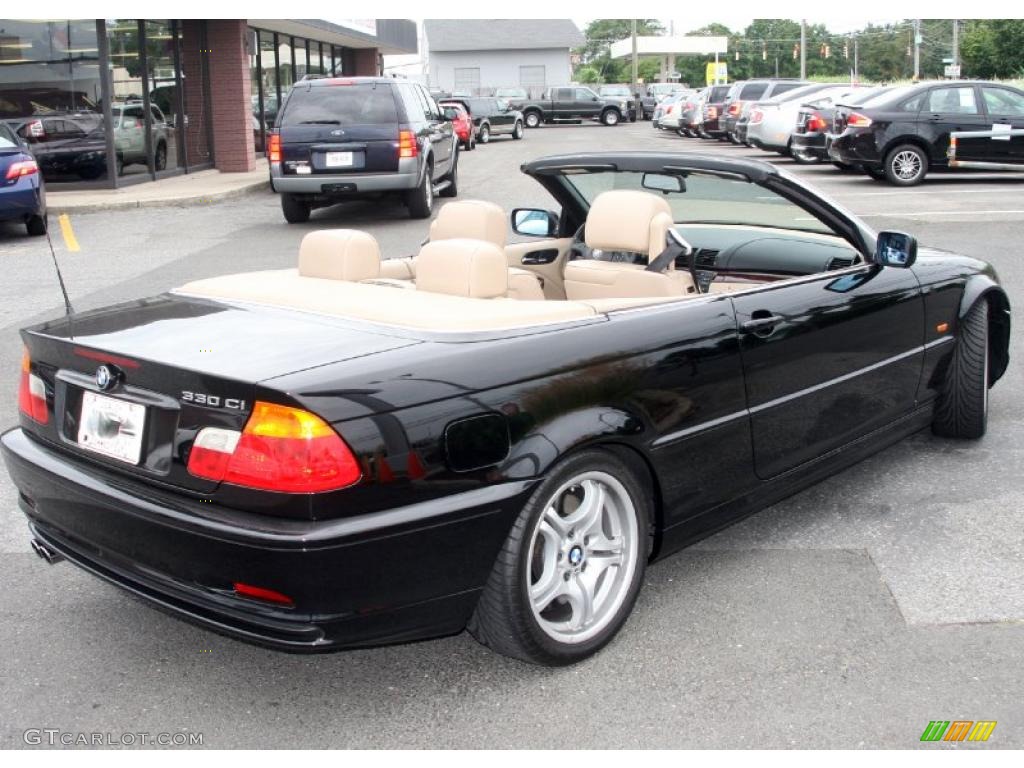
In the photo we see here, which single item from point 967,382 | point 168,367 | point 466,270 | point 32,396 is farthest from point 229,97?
point 168,367

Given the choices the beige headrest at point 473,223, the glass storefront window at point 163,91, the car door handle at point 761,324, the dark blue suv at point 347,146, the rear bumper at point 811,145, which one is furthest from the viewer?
the glass storefront window at point 163,91

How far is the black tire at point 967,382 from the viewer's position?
16.7ft

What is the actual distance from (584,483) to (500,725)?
723mm

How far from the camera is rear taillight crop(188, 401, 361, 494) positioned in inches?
110

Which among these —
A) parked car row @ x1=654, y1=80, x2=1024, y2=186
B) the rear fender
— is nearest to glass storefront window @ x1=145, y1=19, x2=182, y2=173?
parked car row @ x1=654, y1=80, x2=1024, y2=186

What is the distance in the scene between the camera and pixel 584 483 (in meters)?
3.35

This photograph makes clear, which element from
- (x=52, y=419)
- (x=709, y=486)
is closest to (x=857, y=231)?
(x=709, y=486)

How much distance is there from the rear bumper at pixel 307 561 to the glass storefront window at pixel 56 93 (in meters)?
16.8

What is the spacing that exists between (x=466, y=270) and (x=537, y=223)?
5.79 feet

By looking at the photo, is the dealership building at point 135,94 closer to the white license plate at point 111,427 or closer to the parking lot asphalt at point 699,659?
the parking lot asphalt at point 699,659

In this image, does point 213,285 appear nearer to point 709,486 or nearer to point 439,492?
point 439,492

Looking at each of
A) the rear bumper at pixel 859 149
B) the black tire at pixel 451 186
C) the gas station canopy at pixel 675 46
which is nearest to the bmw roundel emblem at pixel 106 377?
the black tire at pixel 451 186

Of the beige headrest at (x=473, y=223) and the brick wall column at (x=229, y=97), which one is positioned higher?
the brick wall column at (x=229, y=97)

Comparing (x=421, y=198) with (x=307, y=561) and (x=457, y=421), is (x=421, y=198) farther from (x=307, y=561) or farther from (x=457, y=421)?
(x=307, y=561)
